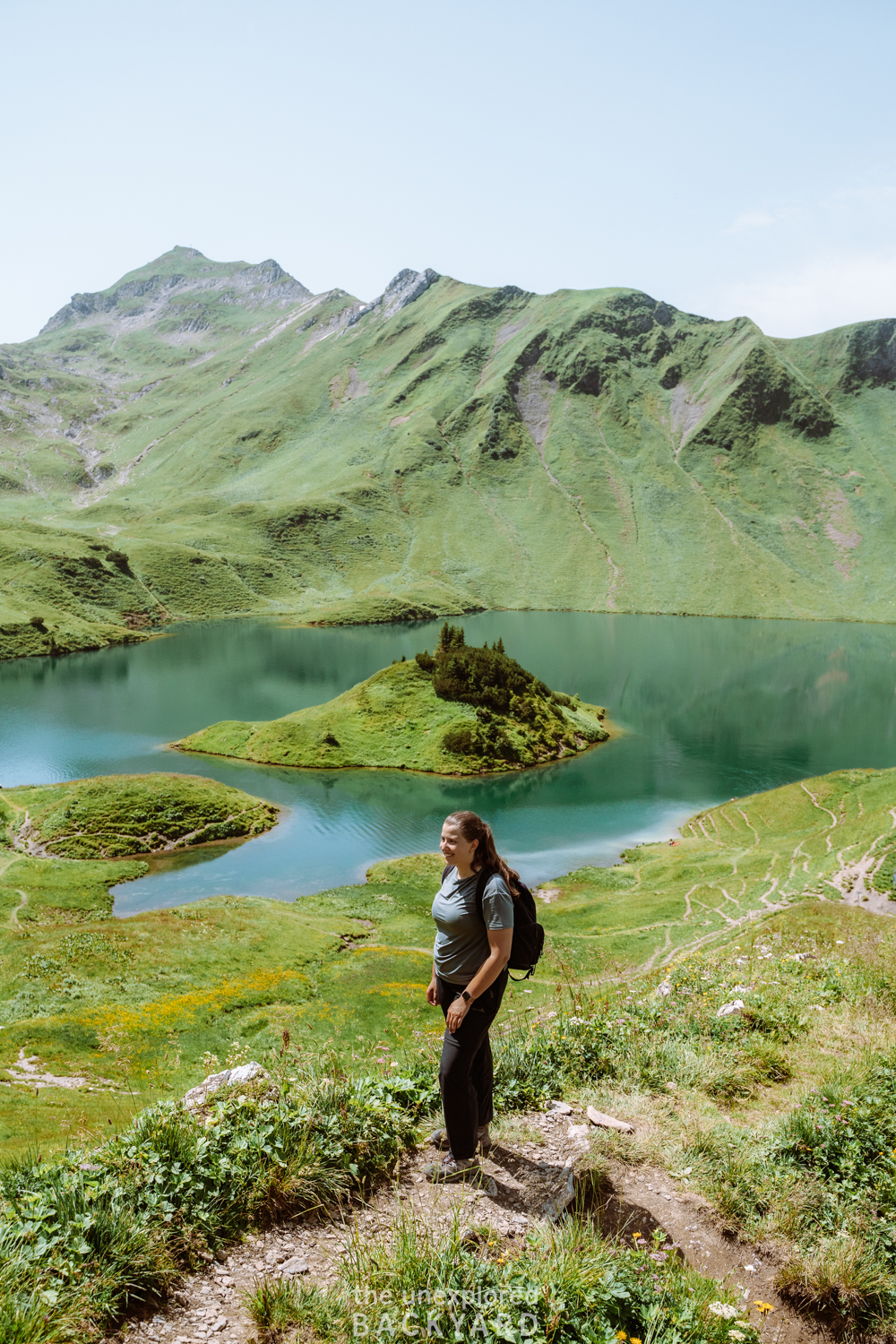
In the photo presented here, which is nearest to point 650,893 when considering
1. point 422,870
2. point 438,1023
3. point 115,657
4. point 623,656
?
point 422,870

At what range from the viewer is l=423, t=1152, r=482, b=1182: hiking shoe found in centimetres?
738

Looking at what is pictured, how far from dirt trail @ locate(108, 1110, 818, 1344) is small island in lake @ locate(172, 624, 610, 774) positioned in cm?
5850

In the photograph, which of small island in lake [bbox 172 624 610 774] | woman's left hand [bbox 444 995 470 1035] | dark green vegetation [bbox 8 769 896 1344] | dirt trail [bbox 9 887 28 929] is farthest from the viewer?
small island in lake [bbox 172 624 610 774]

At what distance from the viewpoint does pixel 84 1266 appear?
5.52 metres

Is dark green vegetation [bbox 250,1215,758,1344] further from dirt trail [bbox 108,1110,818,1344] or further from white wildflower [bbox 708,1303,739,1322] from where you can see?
dirt trail [bbox 108,1110,818,1344]

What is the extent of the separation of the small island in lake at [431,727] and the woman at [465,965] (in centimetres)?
5863

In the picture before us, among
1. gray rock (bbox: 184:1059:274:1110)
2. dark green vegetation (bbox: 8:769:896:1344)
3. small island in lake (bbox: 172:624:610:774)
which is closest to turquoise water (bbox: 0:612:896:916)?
small island in lake (bbox: 172:624:610:774)

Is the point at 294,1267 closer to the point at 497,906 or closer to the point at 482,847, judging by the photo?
the point at 497,906

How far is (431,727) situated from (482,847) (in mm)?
63986

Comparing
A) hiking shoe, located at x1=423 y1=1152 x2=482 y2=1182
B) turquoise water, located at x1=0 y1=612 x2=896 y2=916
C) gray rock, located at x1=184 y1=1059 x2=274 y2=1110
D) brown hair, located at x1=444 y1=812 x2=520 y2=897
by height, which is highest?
brown hair, located at x1=444 y1=812 x2=520 y2=897

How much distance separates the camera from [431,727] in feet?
234

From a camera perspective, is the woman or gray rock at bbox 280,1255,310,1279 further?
the woman

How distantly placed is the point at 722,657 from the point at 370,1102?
14369cm

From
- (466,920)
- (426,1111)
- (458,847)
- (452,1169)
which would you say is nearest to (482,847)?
(458,847)
